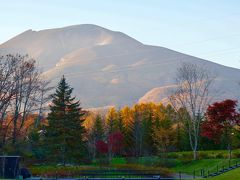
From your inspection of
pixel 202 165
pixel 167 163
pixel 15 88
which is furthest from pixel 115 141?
pixel 15 88

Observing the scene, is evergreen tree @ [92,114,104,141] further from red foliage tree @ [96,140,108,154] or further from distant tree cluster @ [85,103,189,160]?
red foliage tree @ [96,140,108,154]

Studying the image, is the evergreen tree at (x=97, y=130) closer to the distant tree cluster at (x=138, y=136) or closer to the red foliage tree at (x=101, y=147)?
the distant tree cluster at (x=138, y=136)

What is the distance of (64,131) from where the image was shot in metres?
55.4

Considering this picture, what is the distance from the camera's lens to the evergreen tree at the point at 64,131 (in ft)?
179

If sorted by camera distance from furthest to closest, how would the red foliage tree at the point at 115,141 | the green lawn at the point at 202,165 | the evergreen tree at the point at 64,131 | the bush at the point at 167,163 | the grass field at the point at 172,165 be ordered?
the red foliage tree at the point at 115,141 < the bush at the point at 167,163 < the evergreen tree at the point at 64,131 < the grass field at the point at 172,165 < the green lawn at the point at 202,165

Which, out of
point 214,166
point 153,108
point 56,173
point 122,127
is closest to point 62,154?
point 56,173

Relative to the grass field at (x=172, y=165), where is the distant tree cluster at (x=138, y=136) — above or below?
above

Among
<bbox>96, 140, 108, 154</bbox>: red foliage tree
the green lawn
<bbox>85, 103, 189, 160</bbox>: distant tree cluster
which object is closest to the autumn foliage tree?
the green lawn

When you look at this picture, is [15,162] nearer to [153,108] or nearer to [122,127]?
[122,127]

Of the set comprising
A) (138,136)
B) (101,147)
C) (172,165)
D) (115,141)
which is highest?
(138,136)

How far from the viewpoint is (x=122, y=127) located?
7900cm

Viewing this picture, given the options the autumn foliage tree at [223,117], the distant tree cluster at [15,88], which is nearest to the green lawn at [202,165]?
the autumn foliage tree at [223,117]

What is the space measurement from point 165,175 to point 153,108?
41114 mm

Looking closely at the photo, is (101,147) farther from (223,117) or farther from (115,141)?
(223,117)
